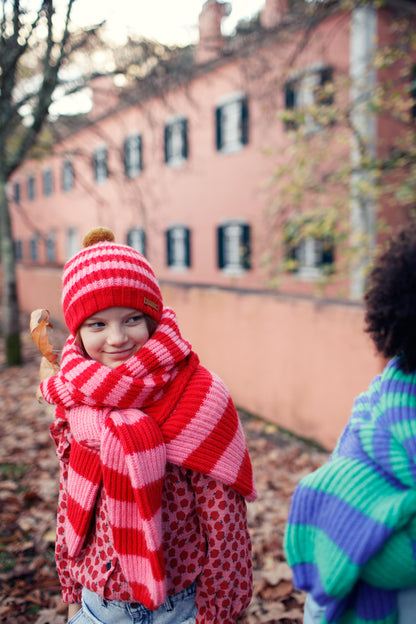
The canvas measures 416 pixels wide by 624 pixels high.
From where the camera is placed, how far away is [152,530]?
1394 millimetres

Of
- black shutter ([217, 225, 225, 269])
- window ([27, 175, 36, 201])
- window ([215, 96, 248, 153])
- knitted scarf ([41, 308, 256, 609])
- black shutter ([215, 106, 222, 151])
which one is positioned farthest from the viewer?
window ([27, 175, 36, 201])

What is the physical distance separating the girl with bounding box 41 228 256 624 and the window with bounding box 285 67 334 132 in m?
5.65

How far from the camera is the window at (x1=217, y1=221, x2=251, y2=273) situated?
14.7 metres

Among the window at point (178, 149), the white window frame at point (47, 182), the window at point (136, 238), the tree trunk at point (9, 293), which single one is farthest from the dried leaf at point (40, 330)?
the white window frame at point (47, 182)

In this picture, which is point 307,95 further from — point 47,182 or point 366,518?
point 47,182

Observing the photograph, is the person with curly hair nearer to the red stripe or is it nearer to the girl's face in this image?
the red stripe

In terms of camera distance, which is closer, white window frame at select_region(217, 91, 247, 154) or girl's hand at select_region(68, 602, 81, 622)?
girl's hand at select_region(68, 602, 81, 622)

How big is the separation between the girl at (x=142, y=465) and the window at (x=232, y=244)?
12821mm

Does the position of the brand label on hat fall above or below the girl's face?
above

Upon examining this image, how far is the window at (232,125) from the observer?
13.9 meters

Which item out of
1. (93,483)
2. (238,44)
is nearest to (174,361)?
(93,483)

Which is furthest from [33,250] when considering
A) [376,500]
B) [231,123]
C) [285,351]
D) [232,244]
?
[376,500]

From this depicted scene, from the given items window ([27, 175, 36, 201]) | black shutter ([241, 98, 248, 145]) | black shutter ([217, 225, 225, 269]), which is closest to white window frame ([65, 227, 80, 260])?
window ([27, 175, 36, 201])

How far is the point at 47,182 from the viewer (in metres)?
28.5
